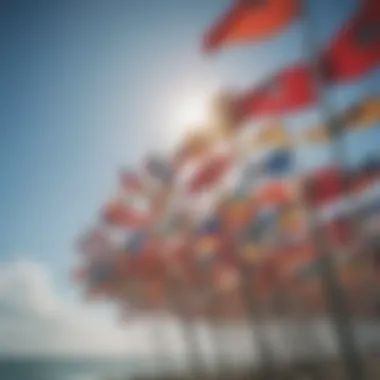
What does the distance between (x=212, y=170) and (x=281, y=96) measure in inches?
8.9

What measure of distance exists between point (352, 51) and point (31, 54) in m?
0.74

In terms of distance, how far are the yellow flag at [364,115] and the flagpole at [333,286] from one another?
4 centimetres

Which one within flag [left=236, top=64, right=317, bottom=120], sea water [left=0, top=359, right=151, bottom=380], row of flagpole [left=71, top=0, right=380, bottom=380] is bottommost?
sea water [left=0, top=359, right=151, bottom=380]

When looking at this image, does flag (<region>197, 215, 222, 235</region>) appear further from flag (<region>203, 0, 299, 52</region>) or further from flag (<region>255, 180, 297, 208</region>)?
flag (<region>203, 0, 299, 52</region>)

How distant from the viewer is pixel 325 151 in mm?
1425

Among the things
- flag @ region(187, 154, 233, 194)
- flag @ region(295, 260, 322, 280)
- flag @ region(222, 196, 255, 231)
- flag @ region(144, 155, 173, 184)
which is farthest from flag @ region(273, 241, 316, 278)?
flag @ region(144, 155, 173, 184)

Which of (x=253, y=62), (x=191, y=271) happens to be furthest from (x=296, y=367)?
(x=253, y=62)

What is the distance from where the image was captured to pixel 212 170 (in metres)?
1.46

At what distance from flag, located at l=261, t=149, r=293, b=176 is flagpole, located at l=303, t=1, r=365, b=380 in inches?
4.1

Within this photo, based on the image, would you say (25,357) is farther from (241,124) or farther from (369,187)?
(369,187)

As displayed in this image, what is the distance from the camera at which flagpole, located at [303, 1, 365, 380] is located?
1.38m

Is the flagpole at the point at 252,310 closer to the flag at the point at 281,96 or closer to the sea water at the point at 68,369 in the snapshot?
the flag at the point at 281,96

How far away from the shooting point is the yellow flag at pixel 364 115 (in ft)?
4.66

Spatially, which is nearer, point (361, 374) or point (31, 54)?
point (361, 374)
